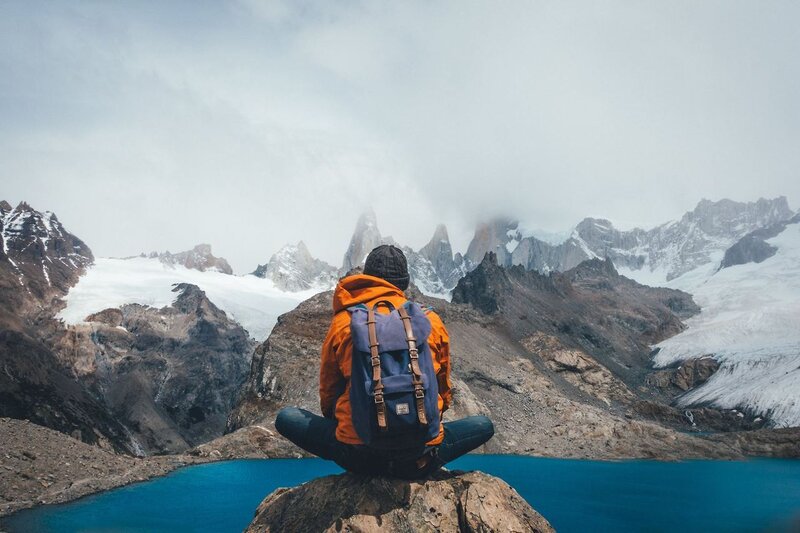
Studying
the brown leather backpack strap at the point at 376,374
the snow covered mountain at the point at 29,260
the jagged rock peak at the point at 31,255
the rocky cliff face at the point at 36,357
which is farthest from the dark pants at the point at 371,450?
the jagged rock peak at the point at 31,255

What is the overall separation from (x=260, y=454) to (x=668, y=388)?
4282 inches

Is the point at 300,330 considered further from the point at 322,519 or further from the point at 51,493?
the point at 322,519

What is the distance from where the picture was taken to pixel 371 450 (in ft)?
17.9

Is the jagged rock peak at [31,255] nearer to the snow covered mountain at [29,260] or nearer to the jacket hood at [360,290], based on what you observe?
the snow covered mountain at [29,260]

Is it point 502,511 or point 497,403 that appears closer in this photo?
point 502,511

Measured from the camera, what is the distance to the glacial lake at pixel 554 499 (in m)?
19.6

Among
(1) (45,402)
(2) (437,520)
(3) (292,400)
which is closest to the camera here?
(2) (437,520)

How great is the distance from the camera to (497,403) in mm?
67062

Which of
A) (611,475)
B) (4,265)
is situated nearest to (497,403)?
(611,475)

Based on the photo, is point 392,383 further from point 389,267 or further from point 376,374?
point 389,267

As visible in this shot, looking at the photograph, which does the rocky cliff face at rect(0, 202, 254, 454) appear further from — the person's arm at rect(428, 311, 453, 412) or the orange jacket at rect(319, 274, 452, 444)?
the person's arm at rect(428, 311, 453, 412)

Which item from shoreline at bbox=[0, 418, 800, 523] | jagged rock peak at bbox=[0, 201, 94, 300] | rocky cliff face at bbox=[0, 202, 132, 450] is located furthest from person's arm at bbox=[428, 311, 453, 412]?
jagged rock peak at bbox=[0, 201, 94, 300]

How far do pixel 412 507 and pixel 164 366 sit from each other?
178882 millimetres

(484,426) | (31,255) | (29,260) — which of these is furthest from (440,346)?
(31,255)
